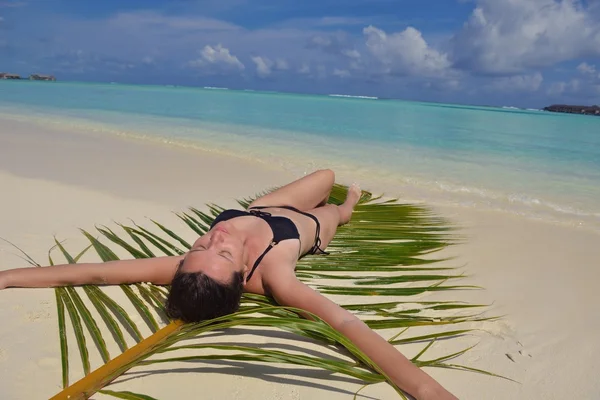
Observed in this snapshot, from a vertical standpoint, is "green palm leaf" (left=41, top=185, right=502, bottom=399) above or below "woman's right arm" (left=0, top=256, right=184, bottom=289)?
below

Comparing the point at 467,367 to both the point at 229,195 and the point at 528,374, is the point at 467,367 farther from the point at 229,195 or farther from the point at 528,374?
the point at 229,195

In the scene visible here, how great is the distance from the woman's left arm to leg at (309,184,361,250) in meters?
0.98

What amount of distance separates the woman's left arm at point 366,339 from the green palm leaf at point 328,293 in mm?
41

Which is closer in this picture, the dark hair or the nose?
the dark hair

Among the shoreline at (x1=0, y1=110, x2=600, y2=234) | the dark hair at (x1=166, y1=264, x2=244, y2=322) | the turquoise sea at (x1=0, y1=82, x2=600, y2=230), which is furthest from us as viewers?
the turquoise sea at (x1=0, y1=82, x2=600, y2=230)

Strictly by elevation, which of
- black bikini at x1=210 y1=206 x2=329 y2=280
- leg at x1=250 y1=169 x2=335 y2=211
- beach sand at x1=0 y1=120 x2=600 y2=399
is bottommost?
beach sand at x1=0 y1=120 x2=600 y2=399

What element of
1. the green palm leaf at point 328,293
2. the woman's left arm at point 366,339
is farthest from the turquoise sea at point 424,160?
the woman's left arm at point 366,339

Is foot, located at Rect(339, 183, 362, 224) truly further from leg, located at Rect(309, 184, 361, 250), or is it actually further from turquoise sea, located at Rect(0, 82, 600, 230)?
turquoise sea, located at Rect(0, 82, 600, 230)

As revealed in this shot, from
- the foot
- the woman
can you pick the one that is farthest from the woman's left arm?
the foot

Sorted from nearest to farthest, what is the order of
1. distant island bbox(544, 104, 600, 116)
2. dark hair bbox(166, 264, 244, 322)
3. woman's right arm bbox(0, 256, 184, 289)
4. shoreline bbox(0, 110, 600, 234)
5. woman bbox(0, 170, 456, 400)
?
woman bbox(0, 170, 456, 400) → dark hair bbox(166, 264, 244, 322) → woman's right arm bbox(0, 256, 184, 289) → shoreline bbox(0, 110, 600, 234) → distant island bbox(544, 104, 600, 116)

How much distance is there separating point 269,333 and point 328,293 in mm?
485

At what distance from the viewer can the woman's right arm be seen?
7.60 ft

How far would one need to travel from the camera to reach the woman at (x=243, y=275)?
183cm

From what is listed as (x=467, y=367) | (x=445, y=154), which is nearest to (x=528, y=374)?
(x=467, y=367)
